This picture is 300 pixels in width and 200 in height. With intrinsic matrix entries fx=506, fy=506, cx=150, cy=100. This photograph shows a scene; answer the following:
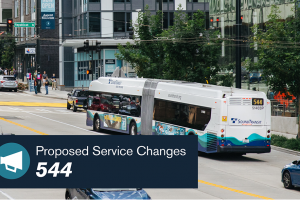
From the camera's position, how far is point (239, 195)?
1447cm

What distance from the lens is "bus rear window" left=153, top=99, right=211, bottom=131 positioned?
69.9 ft

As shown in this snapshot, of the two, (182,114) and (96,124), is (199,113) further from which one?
(96,124)

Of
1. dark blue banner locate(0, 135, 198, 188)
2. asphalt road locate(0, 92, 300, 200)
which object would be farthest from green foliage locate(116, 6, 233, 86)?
dark blue banner locate(0, 135, 198, 188)

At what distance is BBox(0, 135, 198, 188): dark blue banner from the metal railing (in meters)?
21.4

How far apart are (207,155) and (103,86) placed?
28.6 feet

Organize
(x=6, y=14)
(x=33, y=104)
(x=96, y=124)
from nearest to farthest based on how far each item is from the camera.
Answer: (x=96, y=124), (x=33, y=104), (x=6, y=14)

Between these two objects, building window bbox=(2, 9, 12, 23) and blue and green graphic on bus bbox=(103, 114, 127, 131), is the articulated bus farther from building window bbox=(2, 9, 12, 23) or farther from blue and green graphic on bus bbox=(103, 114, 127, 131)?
building window bbox=(2, 9, 12, 23)

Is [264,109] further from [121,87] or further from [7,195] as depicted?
[7,195]

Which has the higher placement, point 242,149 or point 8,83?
point 8,83

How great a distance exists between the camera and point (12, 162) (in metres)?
9.96

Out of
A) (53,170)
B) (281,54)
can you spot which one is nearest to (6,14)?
(281,54)

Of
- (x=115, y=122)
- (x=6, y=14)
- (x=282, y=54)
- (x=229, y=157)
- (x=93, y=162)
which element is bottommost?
(x=229, y=157)

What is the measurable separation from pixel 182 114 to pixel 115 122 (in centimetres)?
591

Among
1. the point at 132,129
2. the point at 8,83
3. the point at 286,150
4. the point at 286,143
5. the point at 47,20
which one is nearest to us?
the point at 286,150
